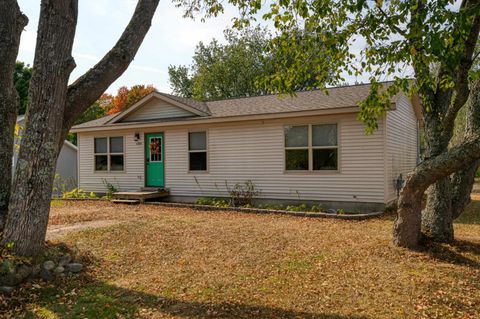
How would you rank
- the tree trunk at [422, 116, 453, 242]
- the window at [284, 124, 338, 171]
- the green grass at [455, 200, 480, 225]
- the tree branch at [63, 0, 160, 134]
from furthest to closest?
the window at [284, 124, 338, 171] < the green grass at [455, 200, 480, 225] < the tree trunk at [422, 116, 453, 242] < the tree branch at [63, 0, 160, 134]

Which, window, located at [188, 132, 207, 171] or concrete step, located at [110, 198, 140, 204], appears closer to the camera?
concrete step, located at [110, 198, 140, 204]

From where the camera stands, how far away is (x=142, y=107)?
1410cm

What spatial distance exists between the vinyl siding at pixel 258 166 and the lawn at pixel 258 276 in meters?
2.34

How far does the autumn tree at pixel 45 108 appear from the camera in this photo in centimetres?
459

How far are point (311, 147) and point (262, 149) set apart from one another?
165cm

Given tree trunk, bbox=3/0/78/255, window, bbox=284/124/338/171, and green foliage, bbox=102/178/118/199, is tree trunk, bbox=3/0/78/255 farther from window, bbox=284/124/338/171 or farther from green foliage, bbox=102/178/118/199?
green foliage, bbox=102/178/118/199

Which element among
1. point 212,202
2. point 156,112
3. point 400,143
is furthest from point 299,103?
point 156,112

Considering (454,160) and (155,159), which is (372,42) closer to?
(454,160)

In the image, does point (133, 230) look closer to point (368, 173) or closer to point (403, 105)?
point (368, 173)

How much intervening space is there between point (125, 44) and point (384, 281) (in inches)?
186

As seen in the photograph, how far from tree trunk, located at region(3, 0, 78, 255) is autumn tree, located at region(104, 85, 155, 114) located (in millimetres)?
30975

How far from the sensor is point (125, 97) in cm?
3616

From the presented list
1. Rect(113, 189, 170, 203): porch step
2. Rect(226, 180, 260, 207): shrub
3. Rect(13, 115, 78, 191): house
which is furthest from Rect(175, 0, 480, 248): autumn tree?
Rect(13, 115, 78, 191): house

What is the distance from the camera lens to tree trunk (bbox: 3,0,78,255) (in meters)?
4.58
